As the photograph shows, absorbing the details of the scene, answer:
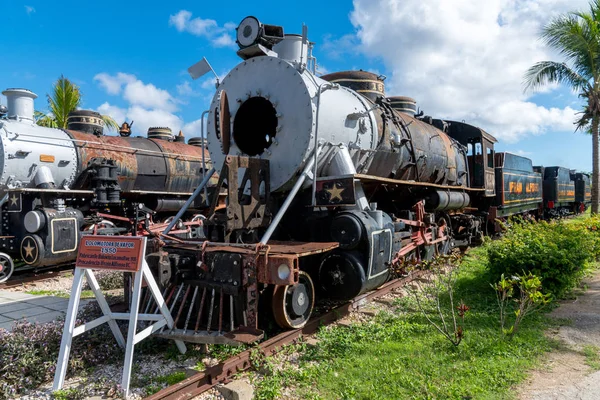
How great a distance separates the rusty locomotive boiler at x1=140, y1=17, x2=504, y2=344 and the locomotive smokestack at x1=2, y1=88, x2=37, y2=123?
5.16 meters

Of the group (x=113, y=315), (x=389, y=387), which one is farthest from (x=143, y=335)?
(x=389, y=387)

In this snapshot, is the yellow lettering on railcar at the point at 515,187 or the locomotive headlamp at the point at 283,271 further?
the yellow lettering on railcar at the point at 515,187

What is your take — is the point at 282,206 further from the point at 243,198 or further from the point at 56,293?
the point at 56,293

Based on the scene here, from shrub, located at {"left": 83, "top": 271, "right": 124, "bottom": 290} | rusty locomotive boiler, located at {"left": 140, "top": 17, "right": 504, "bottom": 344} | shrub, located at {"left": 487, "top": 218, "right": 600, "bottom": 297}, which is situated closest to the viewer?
rusty locomotive boiler, located at {"left": 140, "top": 17, "right": 504, "bottom": 344}

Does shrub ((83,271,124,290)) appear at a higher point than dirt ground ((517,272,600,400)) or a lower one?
higher

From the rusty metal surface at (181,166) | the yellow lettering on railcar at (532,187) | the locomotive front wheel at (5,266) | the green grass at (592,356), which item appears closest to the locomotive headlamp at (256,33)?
the green grass at (592,356)

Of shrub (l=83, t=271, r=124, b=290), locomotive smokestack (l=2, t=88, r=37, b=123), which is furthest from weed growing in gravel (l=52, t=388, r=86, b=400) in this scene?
locomotive smokestack (l=2, t=88, r=37, b=123)

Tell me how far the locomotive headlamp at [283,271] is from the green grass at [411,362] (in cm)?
80

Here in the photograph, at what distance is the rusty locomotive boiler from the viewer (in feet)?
12.8

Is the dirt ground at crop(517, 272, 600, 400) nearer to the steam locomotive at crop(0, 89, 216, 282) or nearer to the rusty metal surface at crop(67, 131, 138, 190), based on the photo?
the steam locomotive at crop(0, 89, 216, 282)

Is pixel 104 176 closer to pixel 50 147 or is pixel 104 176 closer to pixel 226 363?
pixel 50 147

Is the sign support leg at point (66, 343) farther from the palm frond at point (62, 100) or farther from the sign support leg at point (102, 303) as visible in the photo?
the palm frond at point (62, 100)

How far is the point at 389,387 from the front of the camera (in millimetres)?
3320

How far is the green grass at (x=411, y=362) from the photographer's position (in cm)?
329
